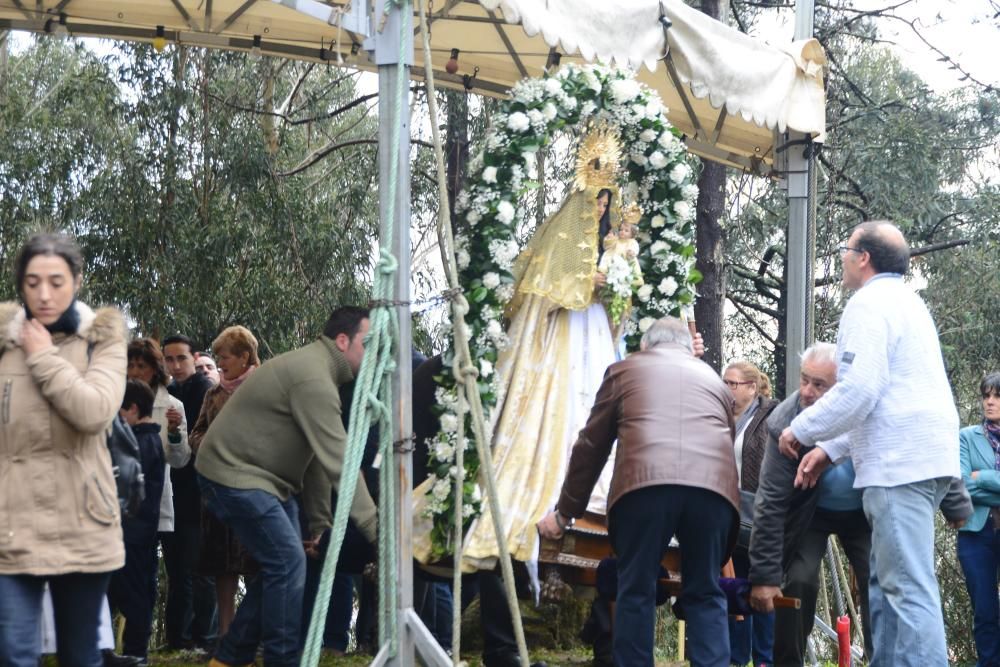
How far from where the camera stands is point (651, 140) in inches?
346

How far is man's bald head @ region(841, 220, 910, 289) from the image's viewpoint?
23.0ft

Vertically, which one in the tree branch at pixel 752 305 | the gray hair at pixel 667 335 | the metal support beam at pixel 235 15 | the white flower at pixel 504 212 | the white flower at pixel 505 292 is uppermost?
the metal support beam at pixel 235 15

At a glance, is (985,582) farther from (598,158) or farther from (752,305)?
(752,305)

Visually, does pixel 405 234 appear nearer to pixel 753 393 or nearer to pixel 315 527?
pixel 315 527

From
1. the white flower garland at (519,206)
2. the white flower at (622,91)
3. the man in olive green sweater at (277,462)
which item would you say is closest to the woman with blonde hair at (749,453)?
the white flower garland at (519,206)

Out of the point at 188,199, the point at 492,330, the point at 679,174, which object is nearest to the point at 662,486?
the point at 492,330

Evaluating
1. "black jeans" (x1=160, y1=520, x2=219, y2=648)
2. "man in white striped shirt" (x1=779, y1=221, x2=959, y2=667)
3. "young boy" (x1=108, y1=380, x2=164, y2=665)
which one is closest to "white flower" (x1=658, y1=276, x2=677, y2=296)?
"man in white striped shirt" (x1=779, y1=221, x2=959, y2=667)

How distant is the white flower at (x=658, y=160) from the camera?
8789 mm

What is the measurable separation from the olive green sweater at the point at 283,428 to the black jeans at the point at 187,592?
7.21ft

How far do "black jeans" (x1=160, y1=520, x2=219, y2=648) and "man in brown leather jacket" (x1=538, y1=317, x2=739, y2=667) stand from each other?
3.36 metres

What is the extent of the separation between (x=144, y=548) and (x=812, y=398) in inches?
153

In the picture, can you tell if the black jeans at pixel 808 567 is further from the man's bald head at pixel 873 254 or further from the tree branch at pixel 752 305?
the tree branch at pixel 752 305

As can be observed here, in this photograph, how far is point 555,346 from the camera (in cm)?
862

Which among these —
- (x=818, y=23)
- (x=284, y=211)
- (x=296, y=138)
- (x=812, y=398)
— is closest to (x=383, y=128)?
(x=812, y=398)
